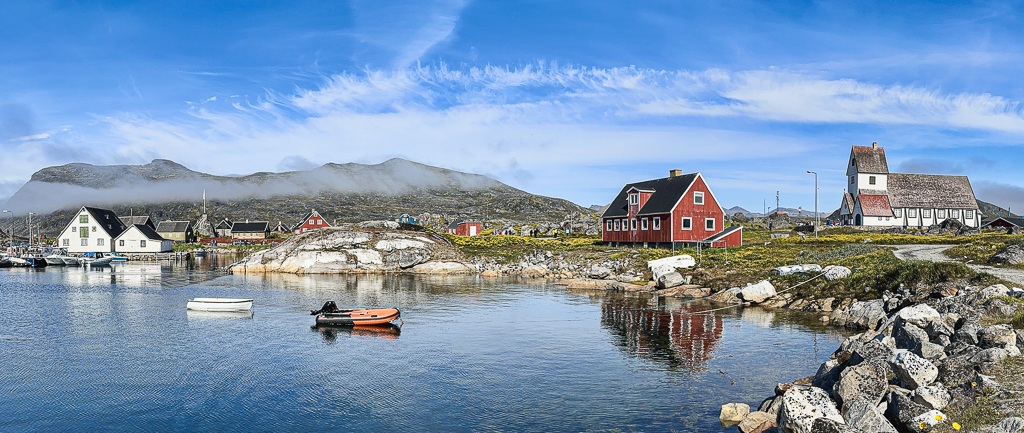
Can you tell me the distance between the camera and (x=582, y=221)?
127 metres

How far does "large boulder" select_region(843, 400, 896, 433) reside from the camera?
13438 mm

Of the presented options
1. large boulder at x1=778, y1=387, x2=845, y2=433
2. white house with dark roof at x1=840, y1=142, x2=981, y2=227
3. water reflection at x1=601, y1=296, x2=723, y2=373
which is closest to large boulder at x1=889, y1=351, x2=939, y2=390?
large boulder at x1=778, y1=387, x2=845, y2=433

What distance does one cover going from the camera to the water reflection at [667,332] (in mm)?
26938

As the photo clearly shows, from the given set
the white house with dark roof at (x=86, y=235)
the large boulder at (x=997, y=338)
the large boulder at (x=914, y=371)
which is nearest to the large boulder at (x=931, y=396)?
the large boulder at (x=914, y=371)

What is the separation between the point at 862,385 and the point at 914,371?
49.2 inches

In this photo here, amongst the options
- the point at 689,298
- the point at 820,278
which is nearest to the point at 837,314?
the point at 820,278

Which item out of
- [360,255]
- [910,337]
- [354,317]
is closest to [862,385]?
[910,337]

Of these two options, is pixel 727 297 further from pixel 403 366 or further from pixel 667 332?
pixel 403 366

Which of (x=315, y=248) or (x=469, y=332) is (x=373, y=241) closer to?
(x=315, y=248)

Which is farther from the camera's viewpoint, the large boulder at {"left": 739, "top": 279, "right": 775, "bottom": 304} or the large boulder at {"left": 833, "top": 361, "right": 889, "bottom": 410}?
the large boulder at {"left": 739, "top": 279, "right": 775, "bottom": 304}

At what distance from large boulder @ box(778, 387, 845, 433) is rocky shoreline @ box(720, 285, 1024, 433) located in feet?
0.07

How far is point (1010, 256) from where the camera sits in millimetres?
37906

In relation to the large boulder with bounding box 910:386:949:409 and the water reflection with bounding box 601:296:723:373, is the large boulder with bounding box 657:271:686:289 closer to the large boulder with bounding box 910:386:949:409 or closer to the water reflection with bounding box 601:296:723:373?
the water reflection with bounding box 601:296:723:373

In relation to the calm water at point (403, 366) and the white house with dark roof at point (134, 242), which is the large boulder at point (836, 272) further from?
the white house with dark roof at point (134, 242)
